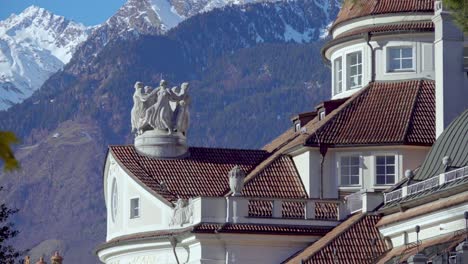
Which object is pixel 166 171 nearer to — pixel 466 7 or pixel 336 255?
pixel 336 255

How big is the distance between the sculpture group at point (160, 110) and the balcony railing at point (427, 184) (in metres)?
13.1

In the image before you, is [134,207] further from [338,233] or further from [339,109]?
[338,233]

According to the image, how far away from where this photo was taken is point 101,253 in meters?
79.4

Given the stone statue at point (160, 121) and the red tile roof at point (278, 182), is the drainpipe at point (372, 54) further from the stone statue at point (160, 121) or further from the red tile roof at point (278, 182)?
the stone statue at point (160, 121)

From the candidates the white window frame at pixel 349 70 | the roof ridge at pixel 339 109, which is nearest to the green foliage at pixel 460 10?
the roof ridge at pixel 339 109

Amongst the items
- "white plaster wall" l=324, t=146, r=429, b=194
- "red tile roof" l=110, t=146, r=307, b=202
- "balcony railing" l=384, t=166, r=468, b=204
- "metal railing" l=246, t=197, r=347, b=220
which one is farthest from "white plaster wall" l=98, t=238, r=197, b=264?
"balcony railing" l=384, t=166, r=468, b=204

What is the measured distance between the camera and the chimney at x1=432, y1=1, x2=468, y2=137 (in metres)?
71.7

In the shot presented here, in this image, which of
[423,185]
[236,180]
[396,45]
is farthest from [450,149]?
[396,45]

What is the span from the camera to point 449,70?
7194 cm

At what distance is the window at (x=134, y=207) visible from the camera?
77.4 meters

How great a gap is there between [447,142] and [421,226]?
4.47m

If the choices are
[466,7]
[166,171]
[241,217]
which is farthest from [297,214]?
[466,7]

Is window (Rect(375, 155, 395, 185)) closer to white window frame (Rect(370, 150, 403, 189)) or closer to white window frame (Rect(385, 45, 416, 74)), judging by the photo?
white window frame (Rect(370, 150, 403, 189))

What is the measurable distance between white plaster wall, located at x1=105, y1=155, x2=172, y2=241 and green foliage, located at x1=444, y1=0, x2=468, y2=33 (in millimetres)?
38068
